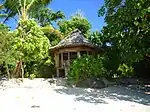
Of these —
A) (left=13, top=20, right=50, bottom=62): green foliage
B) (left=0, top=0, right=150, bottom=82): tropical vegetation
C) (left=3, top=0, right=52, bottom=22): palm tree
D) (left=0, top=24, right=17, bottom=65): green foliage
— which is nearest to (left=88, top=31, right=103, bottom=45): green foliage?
(left=0, top=0, right=150, bottom=82): tropical vegetation

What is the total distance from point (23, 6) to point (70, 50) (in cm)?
556

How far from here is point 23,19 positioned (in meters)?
24.0

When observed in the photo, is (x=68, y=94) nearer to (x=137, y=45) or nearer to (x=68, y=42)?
(x=137, y=45)

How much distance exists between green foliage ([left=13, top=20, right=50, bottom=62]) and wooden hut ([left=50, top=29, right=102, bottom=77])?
2.63 metres

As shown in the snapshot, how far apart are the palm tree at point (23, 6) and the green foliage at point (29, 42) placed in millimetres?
1759

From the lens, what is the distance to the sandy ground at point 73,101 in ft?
41.8

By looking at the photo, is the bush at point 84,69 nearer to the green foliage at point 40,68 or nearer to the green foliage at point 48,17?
the green foliage at point 40,68

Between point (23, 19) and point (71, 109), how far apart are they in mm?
13239

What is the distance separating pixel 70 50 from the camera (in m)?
25.1

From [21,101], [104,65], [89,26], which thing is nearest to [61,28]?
[89,26]

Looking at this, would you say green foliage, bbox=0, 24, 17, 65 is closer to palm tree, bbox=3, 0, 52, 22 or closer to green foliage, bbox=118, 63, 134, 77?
palm tree, bbox=3, 0, 52, 22

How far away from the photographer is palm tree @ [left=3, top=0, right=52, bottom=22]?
24781 mm

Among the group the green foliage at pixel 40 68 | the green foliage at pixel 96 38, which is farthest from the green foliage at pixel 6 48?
the green foliage at pixel 96 38

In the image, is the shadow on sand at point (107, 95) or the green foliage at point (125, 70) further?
the green foliage at point (125, 70)
